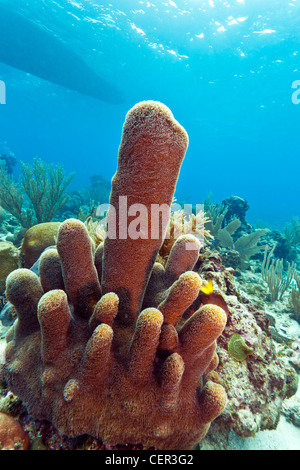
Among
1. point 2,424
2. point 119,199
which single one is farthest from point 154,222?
point 2,424

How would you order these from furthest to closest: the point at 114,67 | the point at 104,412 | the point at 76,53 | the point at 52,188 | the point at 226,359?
the point at 114,67, the point at 76,53, the point at 52,188, the point at 226,359, the point at 104,412

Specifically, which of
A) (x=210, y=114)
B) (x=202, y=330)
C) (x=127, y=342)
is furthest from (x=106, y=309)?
(x=210, y=114)

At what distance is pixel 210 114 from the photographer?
4159 cm

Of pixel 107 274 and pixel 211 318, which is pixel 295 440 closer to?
pixel 211 318

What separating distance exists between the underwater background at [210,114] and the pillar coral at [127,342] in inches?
11.4

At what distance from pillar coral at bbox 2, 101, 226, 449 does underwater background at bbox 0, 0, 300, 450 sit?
29 cm

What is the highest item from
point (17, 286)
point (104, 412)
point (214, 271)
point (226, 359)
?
point (17, 286)

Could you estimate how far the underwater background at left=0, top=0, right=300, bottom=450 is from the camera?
2234 millimetres

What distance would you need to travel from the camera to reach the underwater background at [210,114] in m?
2.23

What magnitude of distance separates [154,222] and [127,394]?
1063mm

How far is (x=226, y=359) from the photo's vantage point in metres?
2.20

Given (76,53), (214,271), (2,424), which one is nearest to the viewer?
(2,424)

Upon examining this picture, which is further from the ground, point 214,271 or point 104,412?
point 214,271

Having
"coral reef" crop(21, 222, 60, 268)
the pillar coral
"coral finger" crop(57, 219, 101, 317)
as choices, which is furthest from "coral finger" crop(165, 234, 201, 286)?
"coral reef" crop(21, 222, 60, 268)
